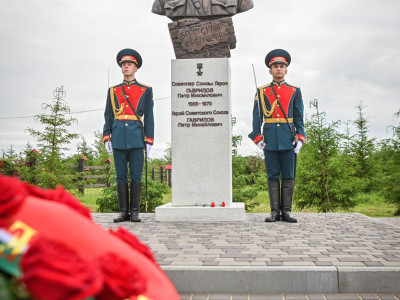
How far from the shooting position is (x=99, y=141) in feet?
91.6

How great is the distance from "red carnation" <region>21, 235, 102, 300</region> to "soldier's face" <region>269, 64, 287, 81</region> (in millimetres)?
5615

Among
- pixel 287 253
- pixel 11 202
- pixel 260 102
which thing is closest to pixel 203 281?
pixel 287 253

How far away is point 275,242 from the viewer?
4453 mm

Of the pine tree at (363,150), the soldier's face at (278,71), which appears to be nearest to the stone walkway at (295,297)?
the soldier's face at (278,71)

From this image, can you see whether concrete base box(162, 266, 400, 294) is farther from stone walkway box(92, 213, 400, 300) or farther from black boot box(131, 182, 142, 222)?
black boot box(131, 182, 142, 222)

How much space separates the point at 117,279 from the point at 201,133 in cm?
561

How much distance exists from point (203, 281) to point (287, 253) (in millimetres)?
941

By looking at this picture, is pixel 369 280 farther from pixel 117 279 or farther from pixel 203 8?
pixel 203 8

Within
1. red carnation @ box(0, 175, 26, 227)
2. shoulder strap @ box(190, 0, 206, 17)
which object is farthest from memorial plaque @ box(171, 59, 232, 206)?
red carnation @ box(0, 175, 26, 227)

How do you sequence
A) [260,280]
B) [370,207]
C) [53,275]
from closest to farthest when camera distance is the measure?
[53,275], [260,280], [370,207]

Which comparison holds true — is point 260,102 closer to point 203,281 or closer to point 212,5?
point 212,5

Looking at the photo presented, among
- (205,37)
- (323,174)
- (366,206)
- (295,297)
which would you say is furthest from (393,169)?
(295,297)

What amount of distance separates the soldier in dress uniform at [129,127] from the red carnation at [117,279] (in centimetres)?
514

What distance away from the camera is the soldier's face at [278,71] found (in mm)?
6156
